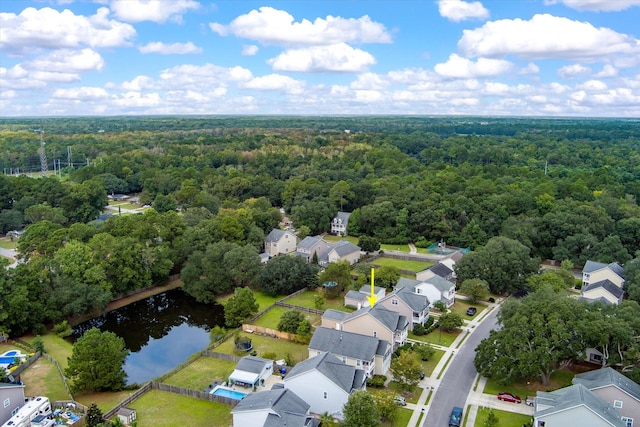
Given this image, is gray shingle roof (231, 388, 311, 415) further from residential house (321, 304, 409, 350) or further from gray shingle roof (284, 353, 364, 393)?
residential house (321, 304, 409, 350)

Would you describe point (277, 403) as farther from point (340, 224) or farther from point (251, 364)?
point (340, 224)

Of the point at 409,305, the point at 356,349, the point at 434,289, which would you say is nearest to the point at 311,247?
the point at 434,289

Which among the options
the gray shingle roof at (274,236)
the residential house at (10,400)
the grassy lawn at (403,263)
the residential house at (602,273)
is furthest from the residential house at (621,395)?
the gray shingle roof at (274,236)

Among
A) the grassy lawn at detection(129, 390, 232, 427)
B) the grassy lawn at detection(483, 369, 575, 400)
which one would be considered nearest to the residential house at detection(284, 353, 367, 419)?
the grassy lawn at detection(129, 390, 232, 427)

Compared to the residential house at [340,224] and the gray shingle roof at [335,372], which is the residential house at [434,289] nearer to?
the gray shingle roof at [335,372]

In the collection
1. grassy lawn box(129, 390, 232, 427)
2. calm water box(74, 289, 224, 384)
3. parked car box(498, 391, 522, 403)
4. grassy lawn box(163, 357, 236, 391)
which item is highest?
parked car box(498, 391, 522, 403)

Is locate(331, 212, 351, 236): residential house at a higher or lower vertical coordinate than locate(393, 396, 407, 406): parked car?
higher

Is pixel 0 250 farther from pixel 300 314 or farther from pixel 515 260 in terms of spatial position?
pixel 515 260
